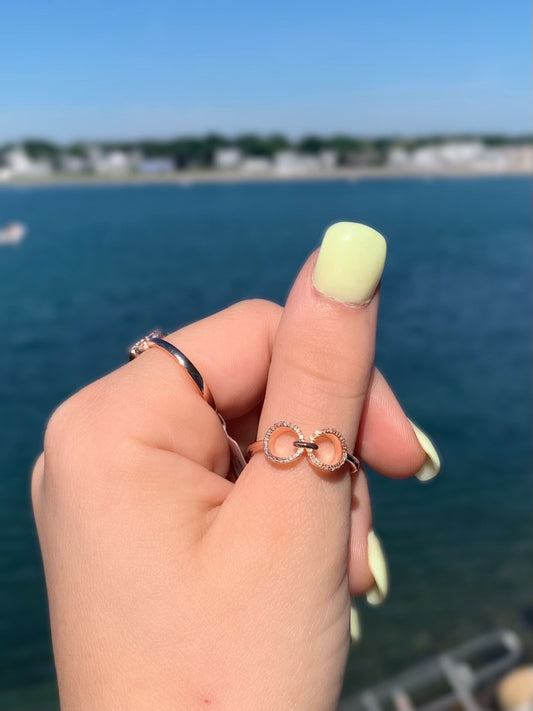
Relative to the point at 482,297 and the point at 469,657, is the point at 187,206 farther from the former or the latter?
the point at 469,657

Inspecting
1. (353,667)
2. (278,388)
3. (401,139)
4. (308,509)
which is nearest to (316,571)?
(308,509)

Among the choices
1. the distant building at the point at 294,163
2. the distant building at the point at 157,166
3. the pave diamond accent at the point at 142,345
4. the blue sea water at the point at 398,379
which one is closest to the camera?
the pave diamond accent at the point at 142,345

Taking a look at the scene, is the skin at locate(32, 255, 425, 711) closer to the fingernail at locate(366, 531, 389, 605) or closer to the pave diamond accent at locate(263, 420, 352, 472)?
the pave diamond accent at locate(263, 420, 352, 472)

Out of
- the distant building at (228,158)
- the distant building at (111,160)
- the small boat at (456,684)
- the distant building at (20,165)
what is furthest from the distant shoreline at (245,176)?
the small boat at (456,684)

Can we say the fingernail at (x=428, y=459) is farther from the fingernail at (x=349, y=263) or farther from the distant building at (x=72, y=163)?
the distant building at (x=72, y=163)

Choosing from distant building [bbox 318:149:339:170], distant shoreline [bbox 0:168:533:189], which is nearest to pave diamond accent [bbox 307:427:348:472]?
distant shoreline [bbox 0:168:533:189]

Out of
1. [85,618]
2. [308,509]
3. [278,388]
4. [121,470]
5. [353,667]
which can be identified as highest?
[278,388]
